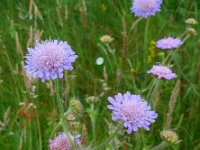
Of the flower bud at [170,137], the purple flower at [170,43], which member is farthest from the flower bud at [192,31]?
the flower bud at [170,137]

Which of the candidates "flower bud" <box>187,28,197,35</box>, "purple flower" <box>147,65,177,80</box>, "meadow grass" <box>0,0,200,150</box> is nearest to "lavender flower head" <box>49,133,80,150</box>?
"meadow grass" <box>0,0,200,150</box>

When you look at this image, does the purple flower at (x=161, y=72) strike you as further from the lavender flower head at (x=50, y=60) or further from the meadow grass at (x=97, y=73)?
the lavender flower head at (x=50, y=60)

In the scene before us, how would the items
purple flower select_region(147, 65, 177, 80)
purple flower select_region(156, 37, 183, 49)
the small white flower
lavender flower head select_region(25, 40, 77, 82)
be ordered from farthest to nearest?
the small white flower, purple flower select_region(156, 37, 183, 49), purple flower select_region(147, 65, 177, 80), lavender flower head select_region(25, 40, 77, 82)

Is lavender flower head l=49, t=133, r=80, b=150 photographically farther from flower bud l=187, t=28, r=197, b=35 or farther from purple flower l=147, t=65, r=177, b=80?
flower bud l=187, t=28, r=197, b=35

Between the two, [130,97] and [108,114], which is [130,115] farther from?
[108,114]

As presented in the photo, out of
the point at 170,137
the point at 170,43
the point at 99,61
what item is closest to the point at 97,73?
the point at 99,61

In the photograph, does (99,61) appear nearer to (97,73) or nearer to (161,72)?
(97,73)

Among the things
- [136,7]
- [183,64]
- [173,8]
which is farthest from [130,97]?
[173,8]
